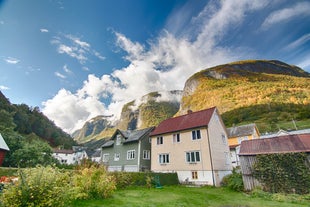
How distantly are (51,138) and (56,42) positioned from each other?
85878 mm

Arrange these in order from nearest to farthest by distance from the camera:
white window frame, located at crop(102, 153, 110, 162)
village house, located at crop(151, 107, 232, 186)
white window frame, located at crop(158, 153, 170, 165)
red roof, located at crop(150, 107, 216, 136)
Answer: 1. village house, located at crop(151, 107, 232, 186)
2. red roof, located at crop(150, 107, 216, 136)
3. white window frame, located at crop(158, 153, 170, 165)
4. white window frame, located at crop(102, 153, 110, 162)

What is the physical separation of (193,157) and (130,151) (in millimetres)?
12976

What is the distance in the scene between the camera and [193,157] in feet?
75.7

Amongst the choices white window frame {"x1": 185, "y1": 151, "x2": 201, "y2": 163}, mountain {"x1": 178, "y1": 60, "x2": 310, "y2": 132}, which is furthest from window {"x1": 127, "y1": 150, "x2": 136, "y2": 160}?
mountain {"x1": 178, "y1": 60, "x2": 310, "y2": 132}

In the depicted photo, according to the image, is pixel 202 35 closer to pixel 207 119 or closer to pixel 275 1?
pixel 275 1

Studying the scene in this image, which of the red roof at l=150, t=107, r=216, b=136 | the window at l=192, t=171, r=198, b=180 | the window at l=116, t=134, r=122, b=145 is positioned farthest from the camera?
the window at l=116, t=134, r=122, b=145

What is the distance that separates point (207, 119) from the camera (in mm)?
23703

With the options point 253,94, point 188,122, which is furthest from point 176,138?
point 253,94

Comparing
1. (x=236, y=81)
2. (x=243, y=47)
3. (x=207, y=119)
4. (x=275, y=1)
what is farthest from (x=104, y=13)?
(x=236, y=81)

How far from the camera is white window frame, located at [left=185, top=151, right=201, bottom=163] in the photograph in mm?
22644

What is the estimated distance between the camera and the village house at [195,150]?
21.8m

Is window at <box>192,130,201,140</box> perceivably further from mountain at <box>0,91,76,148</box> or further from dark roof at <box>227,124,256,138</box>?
mountain at <box>0,91,76,148</box>

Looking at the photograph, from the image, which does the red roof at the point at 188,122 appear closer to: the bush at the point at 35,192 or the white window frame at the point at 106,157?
the white window frame at the point at 106,157

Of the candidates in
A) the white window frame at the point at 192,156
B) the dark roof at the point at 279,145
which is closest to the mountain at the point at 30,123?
the white window frame at the point at 192,156
